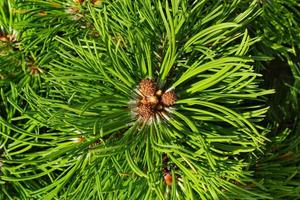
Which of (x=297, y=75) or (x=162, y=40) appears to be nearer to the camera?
(x=162, y=40)

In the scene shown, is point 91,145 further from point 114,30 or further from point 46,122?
point 114,30

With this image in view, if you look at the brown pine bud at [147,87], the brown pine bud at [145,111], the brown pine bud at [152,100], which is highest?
the brown pine bud at [147,87]

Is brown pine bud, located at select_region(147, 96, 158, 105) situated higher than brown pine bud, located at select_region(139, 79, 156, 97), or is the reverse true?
brown pine bud, located at select_region(139, 79, 156, 97)

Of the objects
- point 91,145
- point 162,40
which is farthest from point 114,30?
point 91,145

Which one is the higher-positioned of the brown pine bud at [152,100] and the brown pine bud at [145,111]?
the brown pine bud at [152,100]

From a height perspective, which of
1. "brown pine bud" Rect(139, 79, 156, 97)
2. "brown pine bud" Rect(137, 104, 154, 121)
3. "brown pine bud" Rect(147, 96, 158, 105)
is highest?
"brown pine bud" Rect(139, 79, 156, 97)

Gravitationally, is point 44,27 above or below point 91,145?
above

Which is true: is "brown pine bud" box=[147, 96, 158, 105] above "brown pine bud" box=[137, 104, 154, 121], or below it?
above

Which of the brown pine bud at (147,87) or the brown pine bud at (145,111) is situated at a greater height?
the brown pine bud at (147,87)
